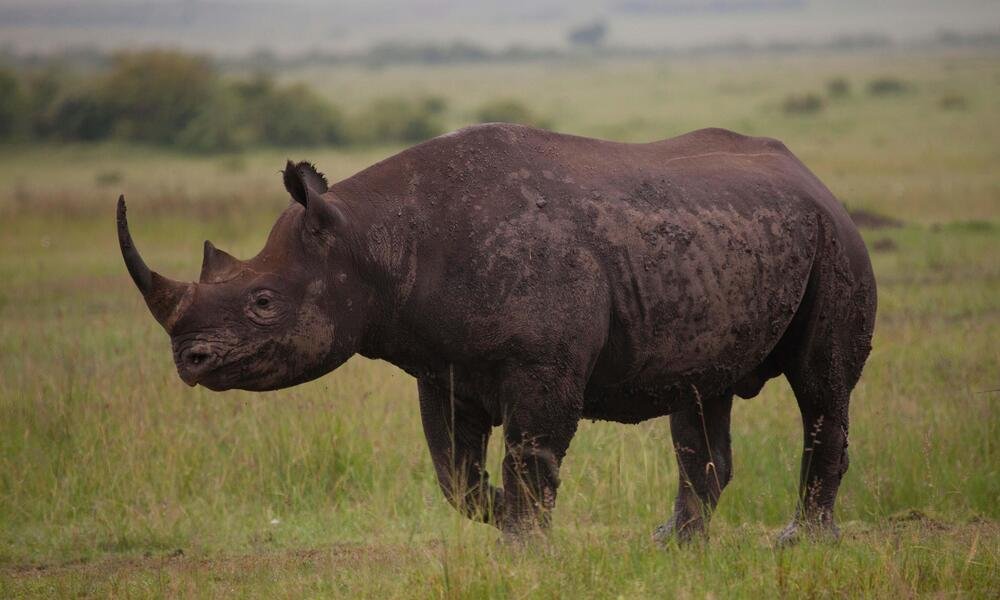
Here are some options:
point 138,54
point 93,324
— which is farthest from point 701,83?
point 93,324

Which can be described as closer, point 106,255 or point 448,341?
point 448,341

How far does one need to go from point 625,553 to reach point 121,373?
5.26m

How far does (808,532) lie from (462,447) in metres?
1.78

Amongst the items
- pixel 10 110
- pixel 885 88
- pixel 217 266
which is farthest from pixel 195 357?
pixel 885 88

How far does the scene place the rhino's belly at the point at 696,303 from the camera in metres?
6.45

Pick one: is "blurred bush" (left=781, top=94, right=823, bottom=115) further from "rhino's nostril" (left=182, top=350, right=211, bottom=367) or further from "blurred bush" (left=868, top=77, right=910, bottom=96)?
"rhino's nostril" (left=182, top=350, right=211, bottom=367)

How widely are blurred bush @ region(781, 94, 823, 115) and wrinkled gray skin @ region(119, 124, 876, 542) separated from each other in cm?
3927

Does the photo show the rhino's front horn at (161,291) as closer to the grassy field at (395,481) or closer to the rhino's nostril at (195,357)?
the rhino's nostril at (195,357)

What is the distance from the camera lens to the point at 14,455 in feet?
28.4

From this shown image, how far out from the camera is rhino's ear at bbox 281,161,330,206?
5.86 metres

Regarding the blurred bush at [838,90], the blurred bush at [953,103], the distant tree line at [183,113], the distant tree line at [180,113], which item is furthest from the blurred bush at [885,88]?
the distant tree line at [180,113]

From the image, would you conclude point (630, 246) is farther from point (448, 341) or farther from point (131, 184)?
point (131, 184)

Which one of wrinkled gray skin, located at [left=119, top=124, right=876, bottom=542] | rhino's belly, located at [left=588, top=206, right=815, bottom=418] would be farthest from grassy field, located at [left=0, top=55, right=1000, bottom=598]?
rhino's belly, located at [left=588, top=206, right=815, bottom=418]

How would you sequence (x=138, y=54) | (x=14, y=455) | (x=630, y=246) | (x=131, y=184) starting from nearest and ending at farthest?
(x=630, y=246), (x=14, y=455), (x=131, y=184), (x=138, y=54)
